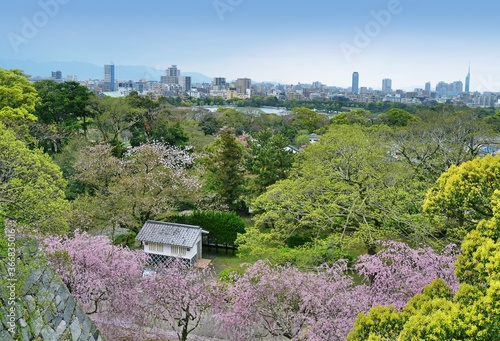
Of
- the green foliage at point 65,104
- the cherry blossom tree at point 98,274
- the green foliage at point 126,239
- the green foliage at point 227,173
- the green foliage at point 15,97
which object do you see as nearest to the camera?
the cherry blossom tree at point 98,274

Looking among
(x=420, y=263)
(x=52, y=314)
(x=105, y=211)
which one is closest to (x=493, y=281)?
(x=420, y=263)

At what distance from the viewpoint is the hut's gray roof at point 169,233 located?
15961 mm

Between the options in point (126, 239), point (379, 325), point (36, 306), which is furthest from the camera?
point (126, 239)

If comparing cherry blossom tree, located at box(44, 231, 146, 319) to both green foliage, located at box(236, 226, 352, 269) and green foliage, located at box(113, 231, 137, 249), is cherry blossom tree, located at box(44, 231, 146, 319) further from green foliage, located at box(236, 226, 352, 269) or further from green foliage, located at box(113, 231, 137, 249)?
green foliage, located at box(113, 231, 137, 249)

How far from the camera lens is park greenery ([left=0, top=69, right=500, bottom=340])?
585 centimetres

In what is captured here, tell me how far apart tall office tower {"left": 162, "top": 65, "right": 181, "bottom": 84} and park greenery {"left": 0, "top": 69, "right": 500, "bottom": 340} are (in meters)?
143

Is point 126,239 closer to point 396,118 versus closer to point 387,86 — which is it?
point 396,118

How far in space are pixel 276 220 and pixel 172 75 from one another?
16749 cm

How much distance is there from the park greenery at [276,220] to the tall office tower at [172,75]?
143m

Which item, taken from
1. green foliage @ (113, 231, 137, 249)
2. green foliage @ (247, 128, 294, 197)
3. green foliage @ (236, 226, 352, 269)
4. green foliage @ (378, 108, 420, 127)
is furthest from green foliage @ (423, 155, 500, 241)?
green foliage @ (378, 108, 420, 127)

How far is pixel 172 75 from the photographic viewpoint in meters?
175

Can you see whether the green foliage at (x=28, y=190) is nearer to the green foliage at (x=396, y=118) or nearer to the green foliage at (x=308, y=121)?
the green foliage at (x=396, y=118)

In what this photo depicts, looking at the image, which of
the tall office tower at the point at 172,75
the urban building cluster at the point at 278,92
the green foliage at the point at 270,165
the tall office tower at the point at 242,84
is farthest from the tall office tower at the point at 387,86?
the green foliage at the point at 270,165

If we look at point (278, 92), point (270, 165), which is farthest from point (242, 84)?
point (270, 165)
